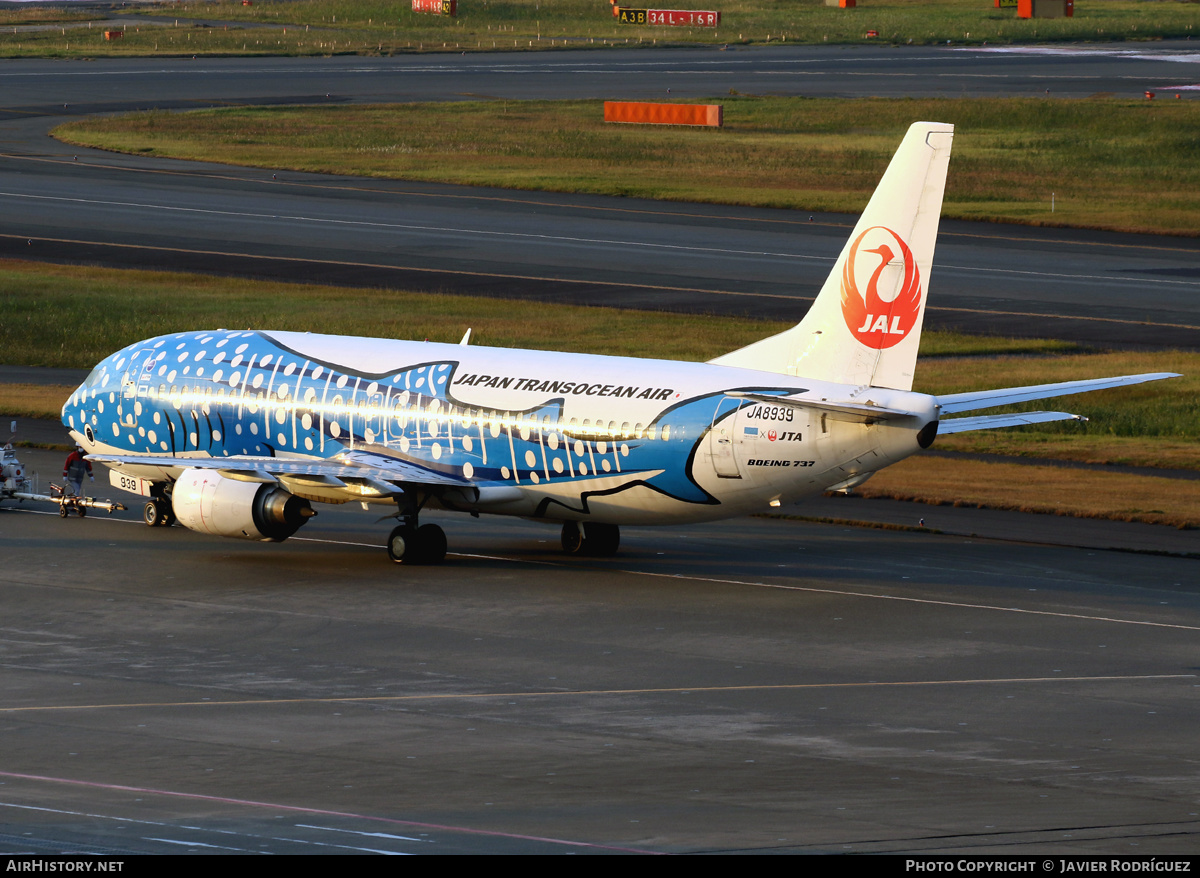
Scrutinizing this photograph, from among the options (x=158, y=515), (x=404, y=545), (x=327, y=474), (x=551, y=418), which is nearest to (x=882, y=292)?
(x=551, y=418)

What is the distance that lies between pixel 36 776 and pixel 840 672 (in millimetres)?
14488

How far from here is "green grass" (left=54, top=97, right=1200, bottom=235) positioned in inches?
4326

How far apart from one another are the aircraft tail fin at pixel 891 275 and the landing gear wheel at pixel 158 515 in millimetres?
19328

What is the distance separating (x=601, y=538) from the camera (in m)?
45.7

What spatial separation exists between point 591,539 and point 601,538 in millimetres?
263

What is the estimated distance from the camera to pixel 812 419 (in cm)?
3875

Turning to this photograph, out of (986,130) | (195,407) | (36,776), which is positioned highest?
(986,130)

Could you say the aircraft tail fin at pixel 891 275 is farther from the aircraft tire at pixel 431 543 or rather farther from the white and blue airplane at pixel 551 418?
the aircraft tire at pixel 431 543

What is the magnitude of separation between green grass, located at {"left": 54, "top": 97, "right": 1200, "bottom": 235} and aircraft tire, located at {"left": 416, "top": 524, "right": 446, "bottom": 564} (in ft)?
212

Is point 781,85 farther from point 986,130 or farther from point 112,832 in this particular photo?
point 112,832

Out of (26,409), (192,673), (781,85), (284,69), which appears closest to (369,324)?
(26,409)

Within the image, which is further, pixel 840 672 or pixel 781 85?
pixel 781 85

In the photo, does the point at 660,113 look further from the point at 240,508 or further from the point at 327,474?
the point at 240,508

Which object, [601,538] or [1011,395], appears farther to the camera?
[601,538]
